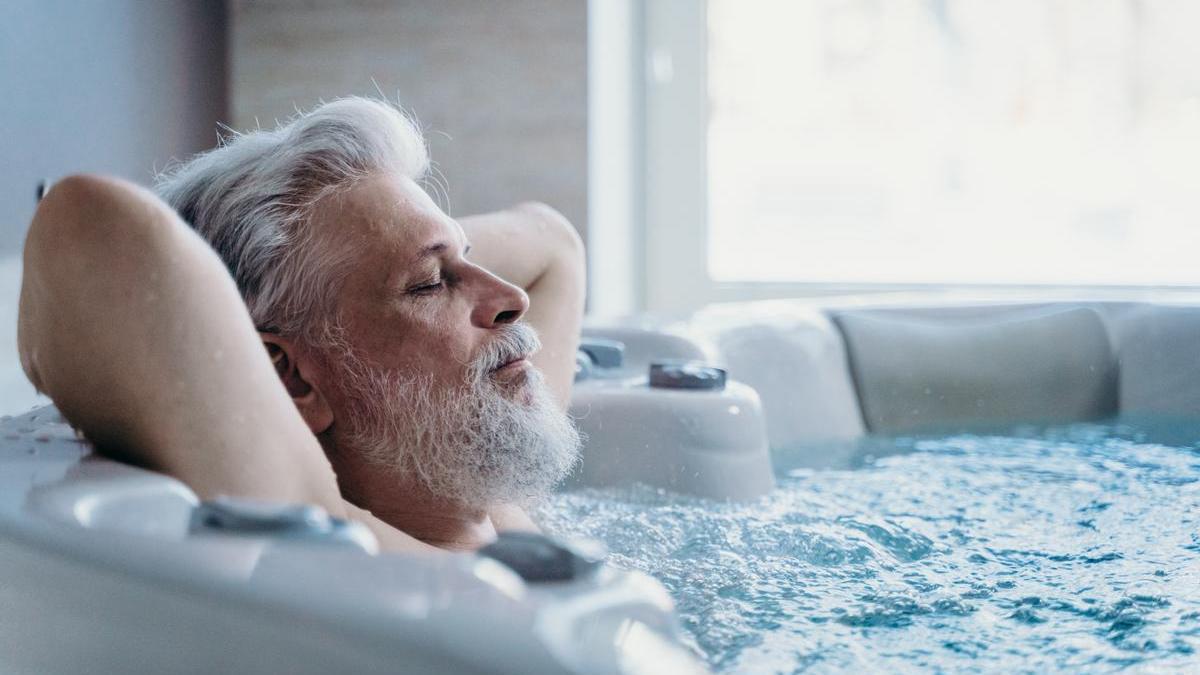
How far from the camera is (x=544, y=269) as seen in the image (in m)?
1.48

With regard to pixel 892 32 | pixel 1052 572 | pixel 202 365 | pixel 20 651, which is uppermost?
pixel 892 32

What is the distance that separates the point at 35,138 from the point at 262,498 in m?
1.86

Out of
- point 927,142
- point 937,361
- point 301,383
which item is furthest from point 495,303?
point 927,142

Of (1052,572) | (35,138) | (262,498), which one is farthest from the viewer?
(35,138)

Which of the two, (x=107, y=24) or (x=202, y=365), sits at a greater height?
(x=107, y=24)

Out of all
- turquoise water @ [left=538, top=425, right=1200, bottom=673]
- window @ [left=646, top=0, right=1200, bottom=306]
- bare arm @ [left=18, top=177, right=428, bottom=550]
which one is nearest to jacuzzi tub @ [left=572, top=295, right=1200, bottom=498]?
turquoise water @ [left=538, top=425, right=1200, bottom=673]

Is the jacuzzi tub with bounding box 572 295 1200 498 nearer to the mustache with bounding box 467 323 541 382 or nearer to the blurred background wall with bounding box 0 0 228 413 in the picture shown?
the mustache with bounding box 467 323 541 382

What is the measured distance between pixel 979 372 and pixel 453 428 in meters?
1.32

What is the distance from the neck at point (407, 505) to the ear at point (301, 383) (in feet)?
0.13

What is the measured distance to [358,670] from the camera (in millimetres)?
537

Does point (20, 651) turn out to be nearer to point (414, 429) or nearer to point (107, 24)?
point (414, 429)

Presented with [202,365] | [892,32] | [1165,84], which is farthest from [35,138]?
[1165,84]

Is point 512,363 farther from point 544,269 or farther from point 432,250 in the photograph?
point 544,269

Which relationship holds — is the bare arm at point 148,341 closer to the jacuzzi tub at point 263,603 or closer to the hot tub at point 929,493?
the jacuzzi tub at point 263,603
